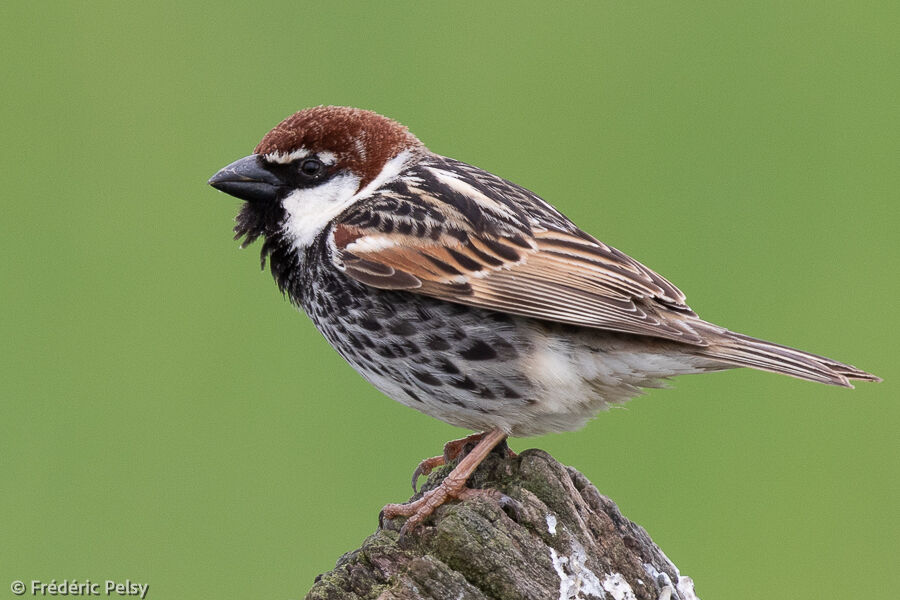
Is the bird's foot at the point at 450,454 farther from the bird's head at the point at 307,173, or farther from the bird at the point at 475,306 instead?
the bird's head at the point at 307,173

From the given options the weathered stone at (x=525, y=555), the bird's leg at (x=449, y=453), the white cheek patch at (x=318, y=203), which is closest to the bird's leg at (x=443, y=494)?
the weathered stone at (x=525, y=555)

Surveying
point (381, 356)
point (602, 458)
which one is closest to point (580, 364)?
point (381, 356)

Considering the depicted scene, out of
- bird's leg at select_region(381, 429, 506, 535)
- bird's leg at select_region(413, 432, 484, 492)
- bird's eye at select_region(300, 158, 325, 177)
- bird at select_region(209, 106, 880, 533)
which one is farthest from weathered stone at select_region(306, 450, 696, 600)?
bird's eye at select_region(300, 158, 325, 177)

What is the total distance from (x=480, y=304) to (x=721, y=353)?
79 centimetres

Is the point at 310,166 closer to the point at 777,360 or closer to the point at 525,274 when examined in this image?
the point at 525,274

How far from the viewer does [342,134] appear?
14.7ft

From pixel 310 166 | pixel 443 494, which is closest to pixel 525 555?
pixel 443 494

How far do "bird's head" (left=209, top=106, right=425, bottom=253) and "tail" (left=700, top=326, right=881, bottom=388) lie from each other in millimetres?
1369

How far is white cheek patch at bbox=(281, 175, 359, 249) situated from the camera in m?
4.39

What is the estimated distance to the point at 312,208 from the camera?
4.43 meters

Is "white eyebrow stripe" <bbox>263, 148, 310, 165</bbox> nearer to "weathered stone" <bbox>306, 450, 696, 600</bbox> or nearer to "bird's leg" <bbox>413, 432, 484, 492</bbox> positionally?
"bird's leg" <bbox>413, 432, 484, 492</bbox>

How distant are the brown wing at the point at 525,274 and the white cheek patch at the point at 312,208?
0.15m

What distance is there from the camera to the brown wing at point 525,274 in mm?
3906

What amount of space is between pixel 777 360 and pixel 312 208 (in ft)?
5.66
